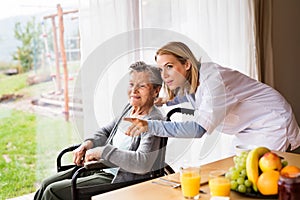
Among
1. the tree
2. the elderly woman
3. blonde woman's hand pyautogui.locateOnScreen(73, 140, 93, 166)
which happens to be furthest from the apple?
the tree

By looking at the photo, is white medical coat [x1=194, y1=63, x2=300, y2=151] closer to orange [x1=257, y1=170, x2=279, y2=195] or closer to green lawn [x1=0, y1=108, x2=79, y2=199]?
orange [x1=257, y1=170, x2=279, y2=195]

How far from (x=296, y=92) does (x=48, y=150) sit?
2.62 m

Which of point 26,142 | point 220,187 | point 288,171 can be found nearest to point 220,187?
point 220,187

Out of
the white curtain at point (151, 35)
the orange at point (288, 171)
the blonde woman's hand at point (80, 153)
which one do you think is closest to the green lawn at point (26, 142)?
the white curtain at point (151, 35)

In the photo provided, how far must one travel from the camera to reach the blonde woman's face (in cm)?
199

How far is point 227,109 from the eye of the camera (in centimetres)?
212

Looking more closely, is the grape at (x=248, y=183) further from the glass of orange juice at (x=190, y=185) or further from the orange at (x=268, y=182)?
the glass of orange juice at (x=190, y=185)

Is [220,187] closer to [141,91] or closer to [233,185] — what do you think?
[233,185]

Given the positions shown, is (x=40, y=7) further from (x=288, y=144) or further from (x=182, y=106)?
(x=288, y=144)

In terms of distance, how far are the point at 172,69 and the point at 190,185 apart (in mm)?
681

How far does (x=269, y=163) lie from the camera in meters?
1.44

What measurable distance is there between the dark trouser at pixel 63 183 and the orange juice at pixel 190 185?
65cm

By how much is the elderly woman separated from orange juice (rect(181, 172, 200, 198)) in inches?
20.0

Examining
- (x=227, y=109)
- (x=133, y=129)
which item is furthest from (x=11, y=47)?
(x=227, y=109)
